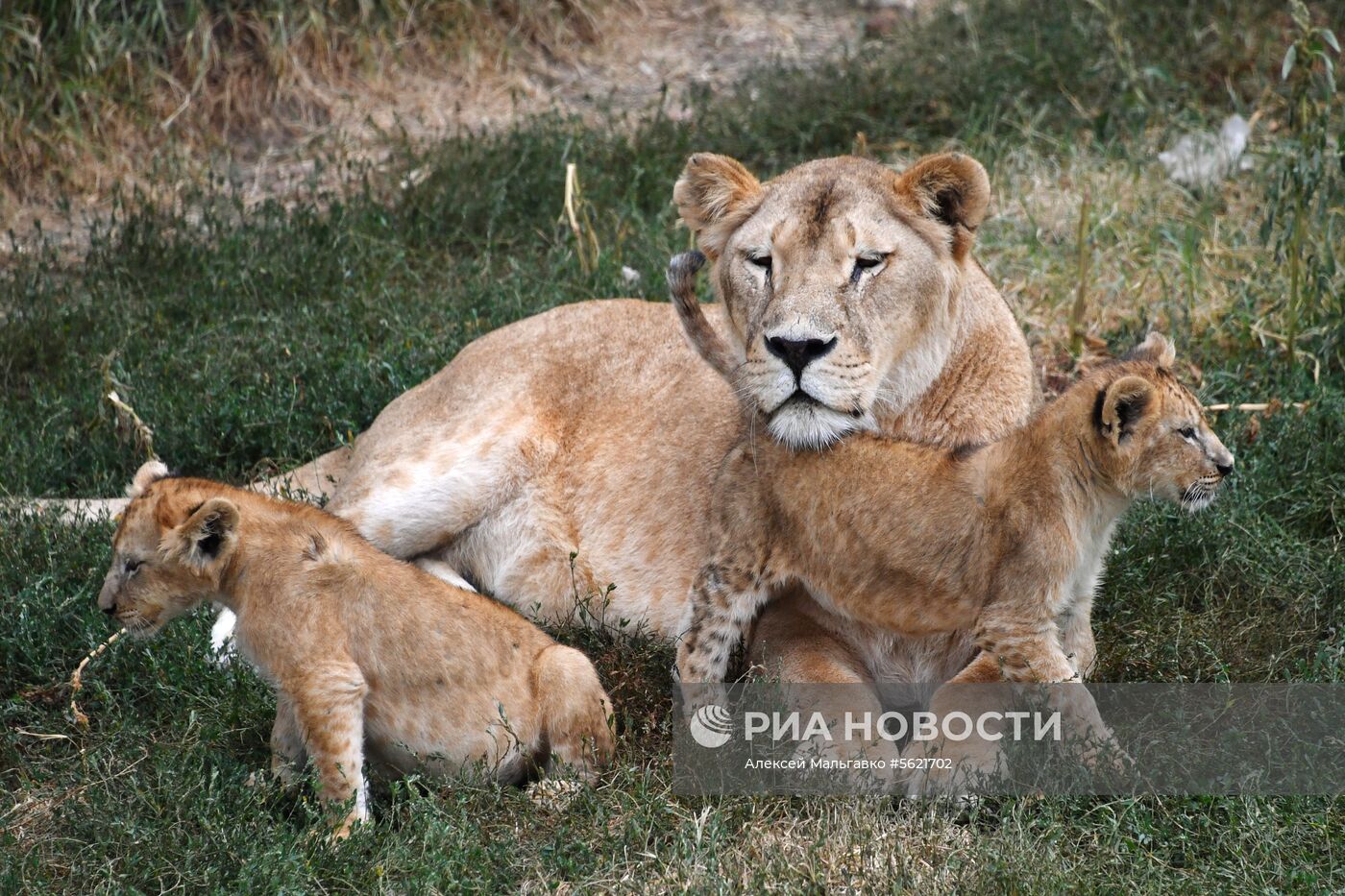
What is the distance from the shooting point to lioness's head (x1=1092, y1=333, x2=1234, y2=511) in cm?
456

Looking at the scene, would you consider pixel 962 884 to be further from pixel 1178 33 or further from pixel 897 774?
pixel 1178 33

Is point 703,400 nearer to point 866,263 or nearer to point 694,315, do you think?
point 694,315

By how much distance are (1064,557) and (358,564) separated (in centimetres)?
212

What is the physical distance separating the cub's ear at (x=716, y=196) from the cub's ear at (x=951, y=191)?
55 cm

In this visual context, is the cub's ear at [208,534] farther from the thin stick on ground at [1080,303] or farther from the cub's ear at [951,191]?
the thin stick on ground at [1080,303]

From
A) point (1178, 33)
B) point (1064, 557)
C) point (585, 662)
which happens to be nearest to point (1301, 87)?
point (1178, 33)

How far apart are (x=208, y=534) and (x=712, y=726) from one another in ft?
5.49

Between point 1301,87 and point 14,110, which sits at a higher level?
point 1301,87

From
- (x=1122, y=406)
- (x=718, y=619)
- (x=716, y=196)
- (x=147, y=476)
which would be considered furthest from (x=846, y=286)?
(x=147, y=476)

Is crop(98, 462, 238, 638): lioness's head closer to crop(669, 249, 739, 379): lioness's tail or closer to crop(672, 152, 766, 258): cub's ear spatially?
crop(669, 249, 739, 379): lioness's tail

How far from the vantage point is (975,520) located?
473cm

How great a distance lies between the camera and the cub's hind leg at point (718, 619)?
5137 millimetres

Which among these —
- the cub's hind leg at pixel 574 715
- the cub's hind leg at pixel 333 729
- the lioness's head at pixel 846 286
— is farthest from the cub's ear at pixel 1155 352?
the cub's hind leg at pixel 333 729

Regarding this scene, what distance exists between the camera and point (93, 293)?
8.68 meters
